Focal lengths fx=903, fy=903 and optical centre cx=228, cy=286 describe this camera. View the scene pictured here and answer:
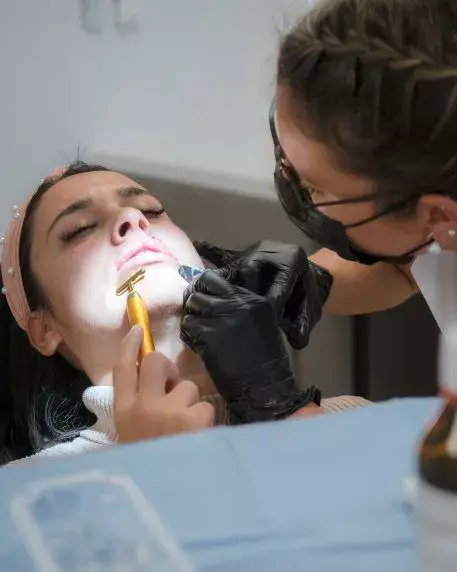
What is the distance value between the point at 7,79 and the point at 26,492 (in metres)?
1.15

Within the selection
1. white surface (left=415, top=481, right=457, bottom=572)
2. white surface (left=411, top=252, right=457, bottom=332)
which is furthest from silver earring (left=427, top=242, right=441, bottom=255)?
white surface (left=415, top=481, right=457, bottom=572)

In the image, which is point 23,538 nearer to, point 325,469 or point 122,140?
point 325,469

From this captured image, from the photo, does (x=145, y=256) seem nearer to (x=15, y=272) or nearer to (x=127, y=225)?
(x=127, y=225)

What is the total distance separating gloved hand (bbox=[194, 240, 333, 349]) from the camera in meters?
1.25

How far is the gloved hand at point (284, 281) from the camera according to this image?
49.1 inches

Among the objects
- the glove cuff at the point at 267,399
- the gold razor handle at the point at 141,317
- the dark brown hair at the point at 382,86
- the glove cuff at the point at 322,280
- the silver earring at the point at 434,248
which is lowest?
the glove cuff at the point at 267,399

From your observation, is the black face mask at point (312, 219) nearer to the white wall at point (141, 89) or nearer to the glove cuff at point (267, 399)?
the glove cuff at point (267, 399)

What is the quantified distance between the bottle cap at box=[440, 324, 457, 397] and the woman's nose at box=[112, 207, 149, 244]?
2.69 feet

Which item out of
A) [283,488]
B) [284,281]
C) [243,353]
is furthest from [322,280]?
[283,488]

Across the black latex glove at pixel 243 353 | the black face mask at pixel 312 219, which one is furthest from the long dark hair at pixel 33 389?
the black face mask at pixel 312 219

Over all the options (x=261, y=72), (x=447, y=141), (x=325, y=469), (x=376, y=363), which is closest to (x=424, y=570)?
(x=325, y=469)

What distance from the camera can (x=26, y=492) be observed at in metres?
0.65

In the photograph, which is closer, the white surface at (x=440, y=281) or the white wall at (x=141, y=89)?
the white surface at (x=440, y=281)

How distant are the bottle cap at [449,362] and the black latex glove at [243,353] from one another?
64 centimetres
